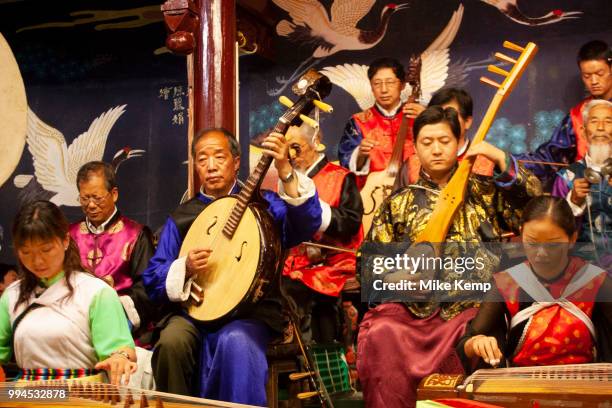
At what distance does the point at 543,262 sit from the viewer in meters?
3.54

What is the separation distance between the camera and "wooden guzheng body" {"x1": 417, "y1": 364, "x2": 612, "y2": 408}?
254 centimetres

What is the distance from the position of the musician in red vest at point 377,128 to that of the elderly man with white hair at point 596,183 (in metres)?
1.08

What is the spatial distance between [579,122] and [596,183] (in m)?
0.47

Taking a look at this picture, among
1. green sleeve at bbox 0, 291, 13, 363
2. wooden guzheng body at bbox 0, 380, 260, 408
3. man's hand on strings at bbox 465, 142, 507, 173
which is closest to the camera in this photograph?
wooden guzheng body at bbox 0, 380, 260, 408

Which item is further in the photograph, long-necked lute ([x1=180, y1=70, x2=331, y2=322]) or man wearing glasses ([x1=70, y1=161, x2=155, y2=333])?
man wearing glasses ([x1=70, y1=161, x2=155, y2=333])

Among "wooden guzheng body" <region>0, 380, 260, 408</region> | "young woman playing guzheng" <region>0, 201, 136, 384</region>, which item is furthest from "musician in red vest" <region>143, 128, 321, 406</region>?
"wooden guzheng body" <region>0, 380, 260, 408</region>

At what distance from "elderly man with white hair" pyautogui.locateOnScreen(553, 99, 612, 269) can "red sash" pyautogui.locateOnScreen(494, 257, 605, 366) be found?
1.33 m

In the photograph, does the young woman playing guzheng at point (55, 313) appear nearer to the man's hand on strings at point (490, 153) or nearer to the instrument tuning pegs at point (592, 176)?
the man's hand on strings at point (490, 153)

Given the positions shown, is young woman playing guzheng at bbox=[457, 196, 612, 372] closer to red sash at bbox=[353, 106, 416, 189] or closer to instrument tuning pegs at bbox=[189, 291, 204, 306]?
instrument tuning pegs at bbox=[189, 291, 204, 306]

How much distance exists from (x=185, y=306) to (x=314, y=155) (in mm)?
1936

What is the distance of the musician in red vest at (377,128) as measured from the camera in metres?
5.58

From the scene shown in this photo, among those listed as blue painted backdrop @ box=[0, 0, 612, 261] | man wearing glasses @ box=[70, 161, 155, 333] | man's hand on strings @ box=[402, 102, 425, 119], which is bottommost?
man wearing glasses @ box=[70, 161, 155, 333]

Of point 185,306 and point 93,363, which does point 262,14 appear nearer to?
point 185,306

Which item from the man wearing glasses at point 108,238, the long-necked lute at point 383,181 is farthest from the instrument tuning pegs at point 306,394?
the long-necked lute at point 383,181
